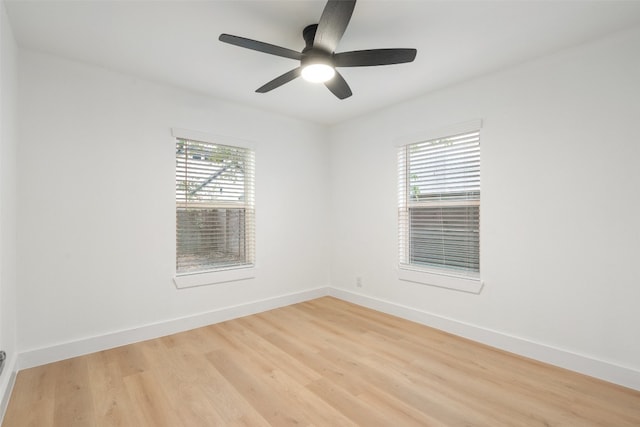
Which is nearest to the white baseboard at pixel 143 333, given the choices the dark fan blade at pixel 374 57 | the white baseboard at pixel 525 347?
the white baseboard at pixel 525 347

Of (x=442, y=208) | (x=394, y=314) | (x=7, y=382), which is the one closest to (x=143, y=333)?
(x=7, y=382)

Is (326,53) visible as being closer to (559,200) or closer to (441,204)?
(441,204)

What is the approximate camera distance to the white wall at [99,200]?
2.51m

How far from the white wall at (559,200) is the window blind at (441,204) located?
0.15 m

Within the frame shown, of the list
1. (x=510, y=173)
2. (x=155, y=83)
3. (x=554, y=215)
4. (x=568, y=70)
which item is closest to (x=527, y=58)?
(x=568, y=70)

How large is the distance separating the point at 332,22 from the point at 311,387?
235 cm

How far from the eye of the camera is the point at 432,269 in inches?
134

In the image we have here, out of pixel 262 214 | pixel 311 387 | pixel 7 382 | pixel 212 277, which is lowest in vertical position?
pixel 311 387

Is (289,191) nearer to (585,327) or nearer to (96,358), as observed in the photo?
(96,358)

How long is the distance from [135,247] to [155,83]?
164 centimetres

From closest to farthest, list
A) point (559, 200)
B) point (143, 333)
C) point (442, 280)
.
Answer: point (559, 200) < point (143, 333) < point (442, 280)

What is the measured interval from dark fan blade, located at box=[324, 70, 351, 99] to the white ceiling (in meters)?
0.30

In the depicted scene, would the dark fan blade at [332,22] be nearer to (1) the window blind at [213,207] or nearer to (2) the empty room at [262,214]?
(2) the empty room at [262,214]

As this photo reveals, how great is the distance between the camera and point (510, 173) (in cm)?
278
